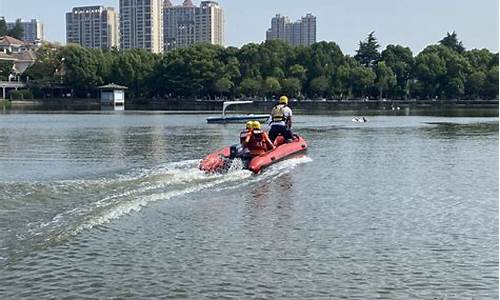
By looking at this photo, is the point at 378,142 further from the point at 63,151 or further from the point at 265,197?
the point at 265,197

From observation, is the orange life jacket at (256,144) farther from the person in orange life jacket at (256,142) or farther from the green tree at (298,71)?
the green tree at (298,71)

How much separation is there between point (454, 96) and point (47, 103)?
63385 mm

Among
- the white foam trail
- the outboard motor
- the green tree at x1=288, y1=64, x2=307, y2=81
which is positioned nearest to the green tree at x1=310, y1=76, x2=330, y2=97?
the green tree at x1=288, y1=64, x2=307, y2=81

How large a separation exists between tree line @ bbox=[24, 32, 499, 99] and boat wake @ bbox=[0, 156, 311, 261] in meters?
87.6

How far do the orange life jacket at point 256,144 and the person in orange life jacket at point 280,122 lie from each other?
2.93m

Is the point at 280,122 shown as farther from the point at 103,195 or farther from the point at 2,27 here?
the point at 2,27

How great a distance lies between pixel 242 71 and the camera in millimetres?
112688

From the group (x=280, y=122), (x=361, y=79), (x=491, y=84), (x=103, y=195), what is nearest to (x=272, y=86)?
(x=361, y=79)

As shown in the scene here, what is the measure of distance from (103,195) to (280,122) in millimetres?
10353

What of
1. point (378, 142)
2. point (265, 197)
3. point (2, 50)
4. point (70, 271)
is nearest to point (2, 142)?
point (378, 142)

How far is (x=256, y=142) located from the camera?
21672mm

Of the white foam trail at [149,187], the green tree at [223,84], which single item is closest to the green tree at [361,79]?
the green tree at [223,84]

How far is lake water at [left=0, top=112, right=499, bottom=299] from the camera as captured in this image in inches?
Result: 378

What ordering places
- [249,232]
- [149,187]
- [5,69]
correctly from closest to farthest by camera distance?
[249,232] < [149,187] < [5,69]
